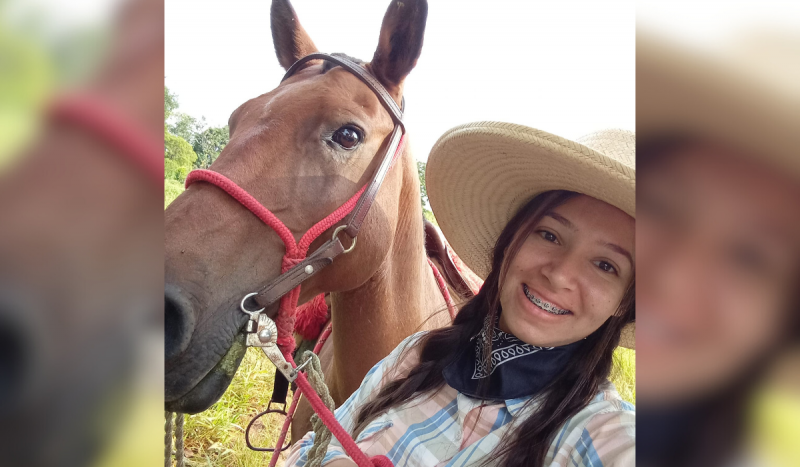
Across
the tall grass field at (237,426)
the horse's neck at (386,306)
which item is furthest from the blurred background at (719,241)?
the tall grass field at (237,426)

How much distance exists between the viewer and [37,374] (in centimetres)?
22

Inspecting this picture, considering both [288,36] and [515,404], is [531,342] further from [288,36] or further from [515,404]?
[288,36]

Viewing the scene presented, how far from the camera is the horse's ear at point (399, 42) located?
150cm

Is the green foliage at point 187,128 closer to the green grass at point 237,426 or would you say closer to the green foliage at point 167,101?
the green foliage at point 167,101

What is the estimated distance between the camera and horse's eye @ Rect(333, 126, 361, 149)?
52.6 inches

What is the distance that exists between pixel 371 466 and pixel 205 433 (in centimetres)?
252

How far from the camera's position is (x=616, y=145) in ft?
3.10

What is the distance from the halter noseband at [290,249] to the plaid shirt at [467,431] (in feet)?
0.98

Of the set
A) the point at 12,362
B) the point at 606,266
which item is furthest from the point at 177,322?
the point at 606,266

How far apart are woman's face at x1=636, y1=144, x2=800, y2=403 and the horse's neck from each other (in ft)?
4.30

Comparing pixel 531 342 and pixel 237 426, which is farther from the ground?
pixel 531 342

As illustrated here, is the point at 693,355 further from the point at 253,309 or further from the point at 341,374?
the point at 341,374

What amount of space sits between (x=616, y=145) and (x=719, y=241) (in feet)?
2.49

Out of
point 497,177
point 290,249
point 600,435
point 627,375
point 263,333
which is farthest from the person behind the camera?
point 627,375
